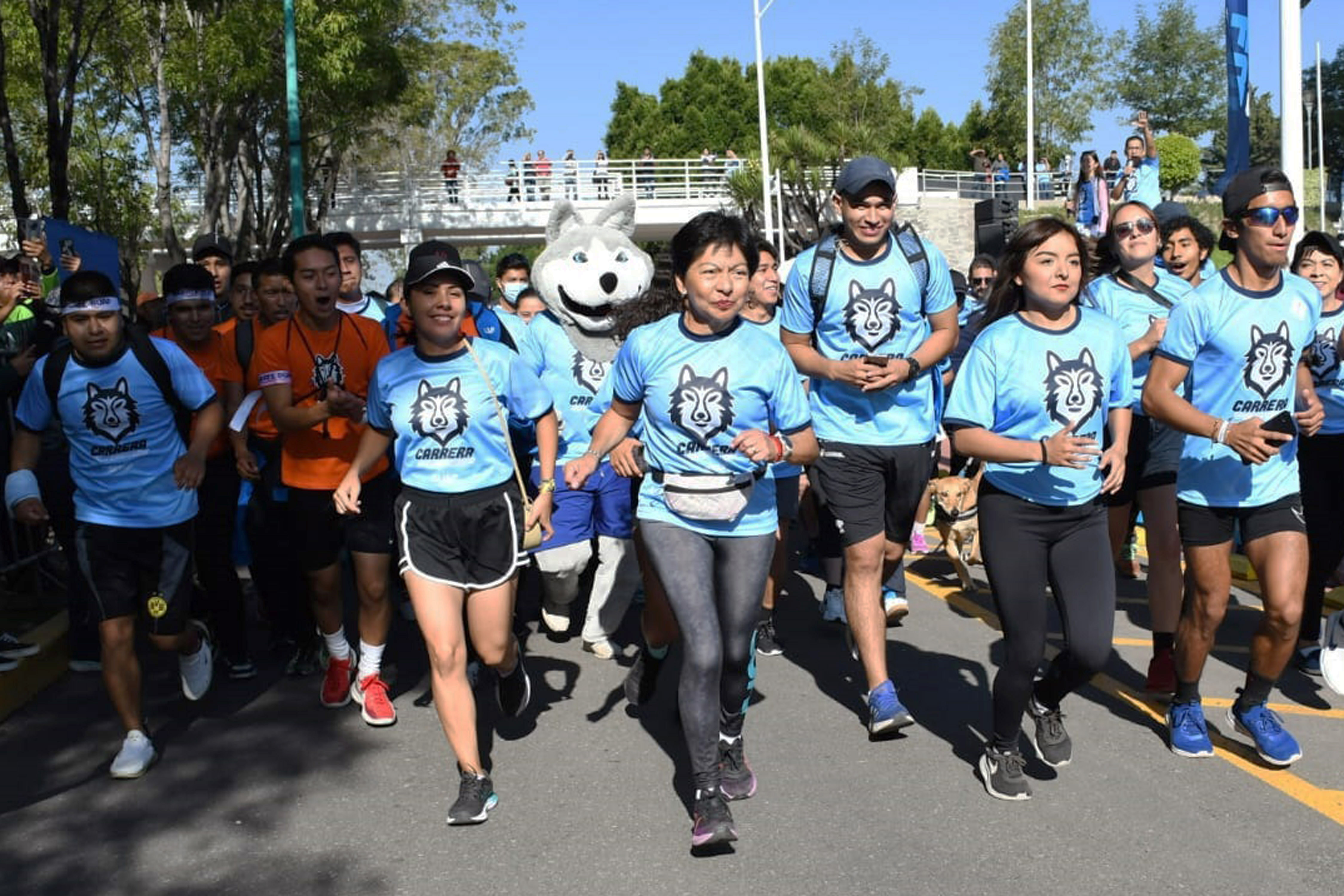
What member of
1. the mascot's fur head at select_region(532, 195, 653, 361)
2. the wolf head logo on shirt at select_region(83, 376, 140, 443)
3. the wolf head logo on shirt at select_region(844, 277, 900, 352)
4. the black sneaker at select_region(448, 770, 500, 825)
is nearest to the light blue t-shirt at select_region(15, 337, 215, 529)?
the wolf head logo on shirt at select_region(83, 376, 140, 443)

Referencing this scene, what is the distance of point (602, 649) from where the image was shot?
738cm

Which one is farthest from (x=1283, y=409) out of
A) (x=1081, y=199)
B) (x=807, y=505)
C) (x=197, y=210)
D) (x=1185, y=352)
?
(x=197, y=210)

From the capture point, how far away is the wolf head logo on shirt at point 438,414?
521 cm

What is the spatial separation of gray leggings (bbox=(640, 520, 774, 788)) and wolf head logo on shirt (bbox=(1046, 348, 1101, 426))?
1.07 metres

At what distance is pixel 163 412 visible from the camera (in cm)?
590

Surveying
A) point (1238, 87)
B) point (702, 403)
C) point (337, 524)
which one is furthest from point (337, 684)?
point (1238, 87)

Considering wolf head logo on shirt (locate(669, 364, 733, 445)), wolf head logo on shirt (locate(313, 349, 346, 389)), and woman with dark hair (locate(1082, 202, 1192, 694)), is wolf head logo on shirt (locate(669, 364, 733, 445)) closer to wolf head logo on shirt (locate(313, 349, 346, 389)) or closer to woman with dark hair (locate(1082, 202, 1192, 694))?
woman with dark hair (locate(1082, 202, 1192, 694))

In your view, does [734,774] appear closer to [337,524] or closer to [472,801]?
[472,801]

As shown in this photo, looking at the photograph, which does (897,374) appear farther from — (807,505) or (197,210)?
(197,210)

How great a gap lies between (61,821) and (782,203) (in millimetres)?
39096

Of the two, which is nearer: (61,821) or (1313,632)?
(61,821)

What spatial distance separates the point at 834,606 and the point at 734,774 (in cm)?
287

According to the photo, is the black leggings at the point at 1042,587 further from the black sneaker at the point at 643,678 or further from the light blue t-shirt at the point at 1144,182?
the light blue t-shirt at the point at 1144,182

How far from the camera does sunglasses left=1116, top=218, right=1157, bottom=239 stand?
6.68 metres
